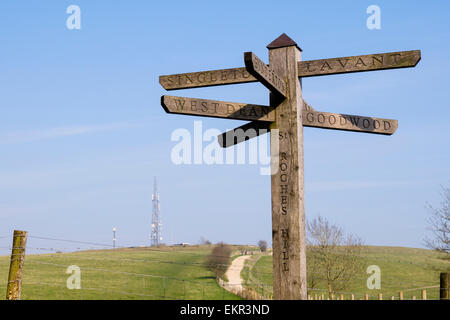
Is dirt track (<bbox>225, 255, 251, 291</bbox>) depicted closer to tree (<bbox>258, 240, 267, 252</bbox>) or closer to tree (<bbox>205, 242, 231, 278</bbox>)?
tree (<bbox>205, 242, 231, 278</bbox>)

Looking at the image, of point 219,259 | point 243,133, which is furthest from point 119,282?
point 243,133

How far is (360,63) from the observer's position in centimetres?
598

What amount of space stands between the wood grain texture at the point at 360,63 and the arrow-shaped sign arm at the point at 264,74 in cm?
37

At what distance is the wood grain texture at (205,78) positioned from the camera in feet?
20.5

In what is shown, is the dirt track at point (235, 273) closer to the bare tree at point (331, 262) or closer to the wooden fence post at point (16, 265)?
the bare tree at point (331, 262)

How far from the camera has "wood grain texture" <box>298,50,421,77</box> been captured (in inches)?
229

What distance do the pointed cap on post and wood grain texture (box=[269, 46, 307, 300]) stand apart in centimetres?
6

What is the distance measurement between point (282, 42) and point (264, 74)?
3.68ft

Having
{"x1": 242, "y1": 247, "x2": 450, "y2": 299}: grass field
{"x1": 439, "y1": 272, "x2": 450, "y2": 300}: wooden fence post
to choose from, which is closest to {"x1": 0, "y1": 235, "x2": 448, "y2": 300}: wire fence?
{"x1": 242, "y1": 247, "x2": 450, "y2": 299}: grass field

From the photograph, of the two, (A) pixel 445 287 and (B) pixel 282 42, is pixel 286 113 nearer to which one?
(B) pixel 282 42

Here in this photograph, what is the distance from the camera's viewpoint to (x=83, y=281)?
37.1 metres
